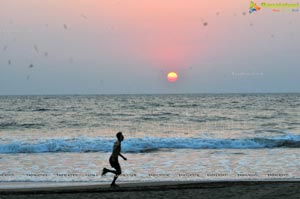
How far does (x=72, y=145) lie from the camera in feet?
92.3

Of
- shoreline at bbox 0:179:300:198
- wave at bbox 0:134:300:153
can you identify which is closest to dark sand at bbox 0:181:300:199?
shoreline at bbox 0:179:300:198

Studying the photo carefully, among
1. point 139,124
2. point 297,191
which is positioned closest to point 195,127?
point 139,124

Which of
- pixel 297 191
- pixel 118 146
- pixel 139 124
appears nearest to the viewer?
pixel 297 191

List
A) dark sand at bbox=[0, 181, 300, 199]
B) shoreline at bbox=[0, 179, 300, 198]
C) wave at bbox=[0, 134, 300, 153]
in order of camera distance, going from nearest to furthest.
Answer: dark sand at bbox=[0, 181, 300, 199] → shoreline at bbox=[0, 179, 300, 198] → wave at bbox=[0, 134, 300, 153]

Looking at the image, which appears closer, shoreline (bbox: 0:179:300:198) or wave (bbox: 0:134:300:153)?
shoreline (bbox: 0:179:300:198)

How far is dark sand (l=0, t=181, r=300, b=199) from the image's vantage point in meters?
11.2

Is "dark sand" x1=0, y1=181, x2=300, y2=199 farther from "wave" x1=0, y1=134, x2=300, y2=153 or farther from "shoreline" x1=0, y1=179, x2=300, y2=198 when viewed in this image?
"wave" x1=0, y1=134, x2=300, y2=153

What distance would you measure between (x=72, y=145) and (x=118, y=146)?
15.6m

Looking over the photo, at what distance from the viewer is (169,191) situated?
12.0 metres

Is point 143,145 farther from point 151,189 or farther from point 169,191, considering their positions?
point 169,191

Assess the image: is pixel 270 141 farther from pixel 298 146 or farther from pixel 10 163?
pixel 10 163

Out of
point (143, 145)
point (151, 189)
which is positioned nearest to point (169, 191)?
point (151, 189)

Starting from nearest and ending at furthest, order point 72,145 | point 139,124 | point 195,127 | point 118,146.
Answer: point 118,146 → point 72,145 → point 195,127 → point 139,124

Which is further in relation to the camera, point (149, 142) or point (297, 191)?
point (149, 142)
